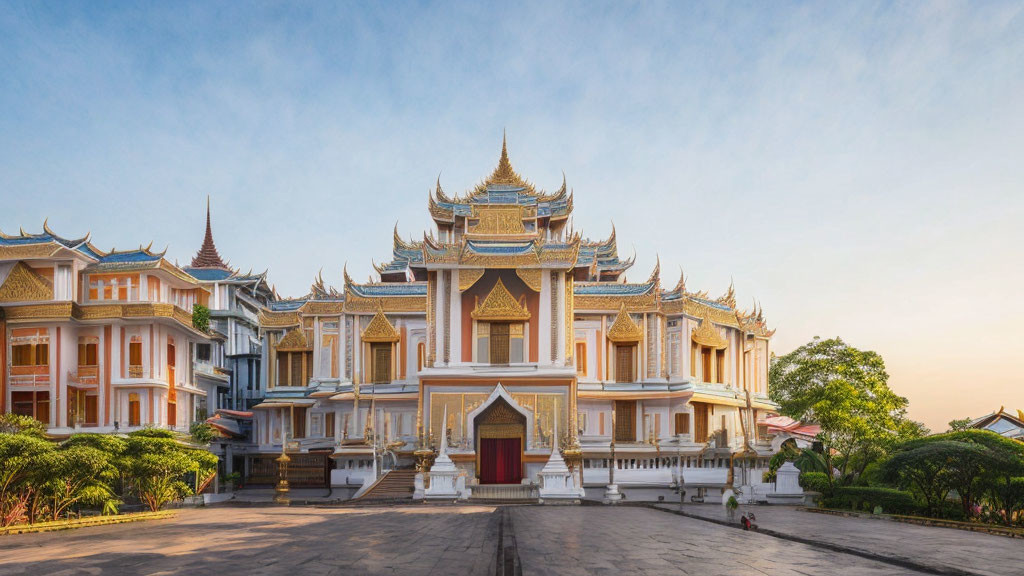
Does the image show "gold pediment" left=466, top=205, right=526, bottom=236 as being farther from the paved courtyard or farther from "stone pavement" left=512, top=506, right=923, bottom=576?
"stone pavement" left=512, top=506, right=923, bottom=576

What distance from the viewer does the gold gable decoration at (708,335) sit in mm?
39781

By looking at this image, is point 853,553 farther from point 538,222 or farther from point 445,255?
point 538,222

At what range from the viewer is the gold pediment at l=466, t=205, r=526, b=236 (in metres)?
36.7

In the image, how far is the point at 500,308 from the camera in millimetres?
33969

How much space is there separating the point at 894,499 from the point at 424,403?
16317mm

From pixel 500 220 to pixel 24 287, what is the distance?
19.2 meters

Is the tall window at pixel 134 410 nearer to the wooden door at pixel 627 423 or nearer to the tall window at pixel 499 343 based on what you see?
the tall window at pixel 499 343

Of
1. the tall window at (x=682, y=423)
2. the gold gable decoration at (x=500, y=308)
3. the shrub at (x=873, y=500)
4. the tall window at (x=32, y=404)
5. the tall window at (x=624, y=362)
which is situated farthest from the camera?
the tall window at (x=624, y=362)

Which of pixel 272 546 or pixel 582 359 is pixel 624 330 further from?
pixel 272 546

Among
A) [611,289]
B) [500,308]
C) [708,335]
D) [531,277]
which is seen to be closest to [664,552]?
[500,308]

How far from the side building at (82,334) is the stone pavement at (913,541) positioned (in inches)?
903

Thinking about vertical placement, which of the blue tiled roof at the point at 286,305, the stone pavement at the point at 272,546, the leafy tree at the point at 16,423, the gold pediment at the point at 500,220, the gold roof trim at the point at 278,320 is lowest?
the stone pavement at the point at 272,546

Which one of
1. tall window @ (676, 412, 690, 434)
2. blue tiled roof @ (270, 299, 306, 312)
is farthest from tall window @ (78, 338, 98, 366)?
tall window @ (676, 412, 690, 434)

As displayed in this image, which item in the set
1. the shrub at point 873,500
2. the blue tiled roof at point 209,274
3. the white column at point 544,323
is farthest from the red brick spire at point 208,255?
the shrub at point 873,500
